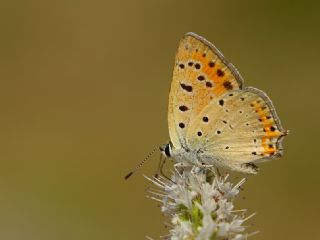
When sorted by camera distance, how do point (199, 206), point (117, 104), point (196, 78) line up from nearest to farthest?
point (199, 206) → point (196, 78) → point (117, 104)

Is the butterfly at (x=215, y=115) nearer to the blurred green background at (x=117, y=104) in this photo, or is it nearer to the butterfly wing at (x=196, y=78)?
the butterfly wing at (x=196, y=78)

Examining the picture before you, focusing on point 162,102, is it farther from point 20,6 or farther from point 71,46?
point 20,6

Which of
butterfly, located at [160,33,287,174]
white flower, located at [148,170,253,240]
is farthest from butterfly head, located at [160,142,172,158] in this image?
white flower, located at [148,170,253,240]

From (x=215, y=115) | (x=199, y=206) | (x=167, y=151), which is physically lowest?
(x=199, y=206)

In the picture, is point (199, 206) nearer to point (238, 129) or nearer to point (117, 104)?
point (238, 129)

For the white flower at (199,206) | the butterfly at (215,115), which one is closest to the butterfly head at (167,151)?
the butterfly at (215,115)

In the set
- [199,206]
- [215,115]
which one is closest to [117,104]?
[215,115]
